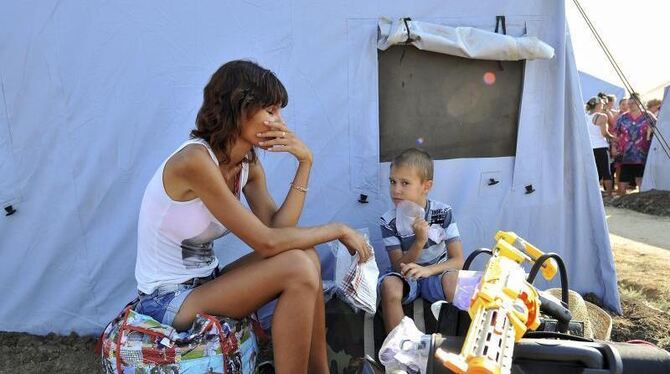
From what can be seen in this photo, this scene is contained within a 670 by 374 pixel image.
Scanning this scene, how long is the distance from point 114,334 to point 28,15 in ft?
5.56

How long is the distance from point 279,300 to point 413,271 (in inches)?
28.2

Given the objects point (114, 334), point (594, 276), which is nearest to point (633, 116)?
point (594, 276)

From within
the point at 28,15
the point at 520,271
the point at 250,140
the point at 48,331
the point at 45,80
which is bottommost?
the point at 48,331

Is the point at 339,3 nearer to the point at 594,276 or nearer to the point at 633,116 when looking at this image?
the point at 594,276

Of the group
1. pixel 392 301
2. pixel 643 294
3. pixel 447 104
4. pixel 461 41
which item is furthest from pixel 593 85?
pixel 392 301

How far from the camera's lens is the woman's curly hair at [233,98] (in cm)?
202

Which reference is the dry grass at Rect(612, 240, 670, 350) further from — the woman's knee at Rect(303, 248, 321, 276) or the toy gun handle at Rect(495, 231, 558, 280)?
the woman's knee at Rect(303, 248, 321, 276)

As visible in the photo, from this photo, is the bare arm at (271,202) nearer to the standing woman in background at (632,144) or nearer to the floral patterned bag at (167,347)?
the floral patterned bag at (167,347)

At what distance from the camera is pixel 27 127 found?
2.78 meters

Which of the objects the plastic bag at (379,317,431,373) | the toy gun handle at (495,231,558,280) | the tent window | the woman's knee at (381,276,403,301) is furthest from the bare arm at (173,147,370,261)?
the tent window

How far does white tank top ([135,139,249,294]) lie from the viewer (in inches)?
80.7

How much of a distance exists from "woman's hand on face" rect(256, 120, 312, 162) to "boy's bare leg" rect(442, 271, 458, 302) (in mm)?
829

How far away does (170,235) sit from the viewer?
2086 millimetres

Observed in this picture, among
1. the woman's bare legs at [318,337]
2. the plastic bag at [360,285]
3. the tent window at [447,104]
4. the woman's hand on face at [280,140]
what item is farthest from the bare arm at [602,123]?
the woman's bare legs at [318,337]
